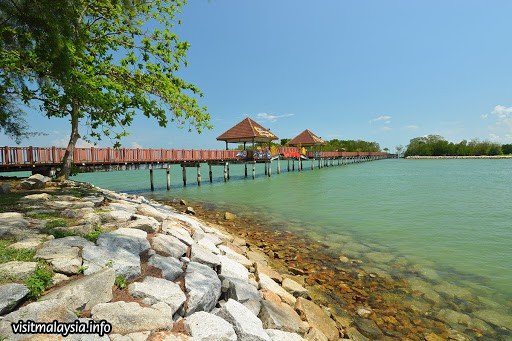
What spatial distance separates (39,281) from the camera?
3.09 metres

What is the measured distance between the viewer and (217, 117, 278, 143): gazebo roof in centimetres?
3127

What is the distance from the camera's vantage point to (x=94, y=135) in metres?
12.6

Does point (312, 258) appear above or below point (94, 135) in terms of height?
below

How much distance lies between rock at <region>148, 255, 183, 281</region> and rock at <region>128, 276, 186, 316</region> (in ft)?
1.01

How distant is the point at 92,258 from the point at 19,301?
1.02 meters

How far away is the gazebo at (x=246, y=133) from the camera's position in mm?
31297

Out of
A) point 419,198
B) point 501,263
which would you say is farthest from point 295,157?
point 501,263

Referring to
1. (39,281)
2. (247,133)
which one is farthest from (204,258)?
(247,133)

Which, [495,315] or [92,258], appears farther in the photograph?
[495,315]

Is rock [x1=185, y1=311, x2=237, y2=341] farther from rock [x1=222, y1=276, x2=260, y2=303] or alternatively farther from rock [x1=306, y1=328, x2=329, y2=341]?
rock [x1=306, y1=328, x2=329, y2=341]

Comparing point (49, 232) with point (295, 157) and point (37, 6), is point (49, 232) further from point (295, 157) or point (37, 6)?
point (295, 157)

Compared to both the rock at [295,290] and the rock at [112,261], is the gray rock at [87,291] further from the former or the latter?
the rock at [295,290]

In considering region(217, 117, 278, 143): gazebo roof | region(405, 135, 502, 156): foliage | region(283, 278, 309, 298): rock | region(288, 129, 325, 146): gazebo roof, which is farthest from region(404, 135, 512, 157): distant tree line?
region(283, 278, 309, 298): rock

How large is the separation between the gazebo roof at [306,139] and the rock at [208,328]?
45741mm
